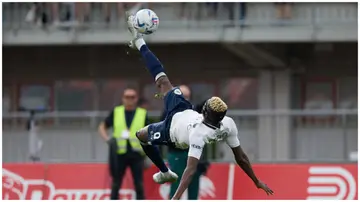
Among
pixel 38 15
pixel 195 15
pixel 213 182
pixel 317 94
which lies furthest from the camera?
pixel 317 94

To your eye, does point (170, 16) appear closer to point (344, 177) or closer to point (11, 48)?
point (11, 48)

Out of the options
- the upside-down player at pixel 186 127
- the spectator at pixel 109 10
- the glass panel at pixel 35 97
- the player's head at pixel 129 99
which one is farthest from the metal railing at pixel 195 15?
the upside-down player at pixel 186 127

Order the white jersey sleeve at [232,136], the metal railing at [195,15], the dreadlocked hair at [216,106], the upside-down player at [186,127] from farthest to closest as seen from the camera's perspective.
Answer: the metal railing at [195,15], the white jersey sleeve at [232,136], the upside-down player at [186,127], the dreadlocked hair at [216,106]

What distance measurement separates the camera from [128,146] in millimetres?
14961

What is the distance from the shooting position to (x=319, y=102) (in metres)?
22.2

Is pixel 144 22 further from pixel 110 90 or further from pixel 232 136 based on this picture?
pixel 110 90

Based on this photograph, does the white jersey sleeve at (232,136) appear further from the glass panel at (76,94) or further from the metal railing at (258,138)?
the glass panel at (76,94)

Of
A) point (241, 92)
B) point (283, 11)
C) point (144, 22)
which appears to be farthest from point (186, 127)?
point (241, 92)

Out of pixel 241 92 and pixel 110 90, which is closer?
pixel 241 92

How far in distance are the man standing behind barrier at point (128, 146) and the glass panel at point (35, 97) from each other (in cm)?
729

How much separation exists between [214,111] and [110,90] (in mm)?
13061

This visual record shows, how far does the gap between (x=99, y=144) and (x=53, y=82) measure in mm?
5971

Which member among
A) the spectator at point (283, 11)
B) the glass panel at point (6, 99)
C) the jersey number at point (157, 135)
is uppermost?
the spectator at point (283, 11)

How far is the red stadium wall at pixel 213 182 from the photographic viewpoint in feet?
51.5
